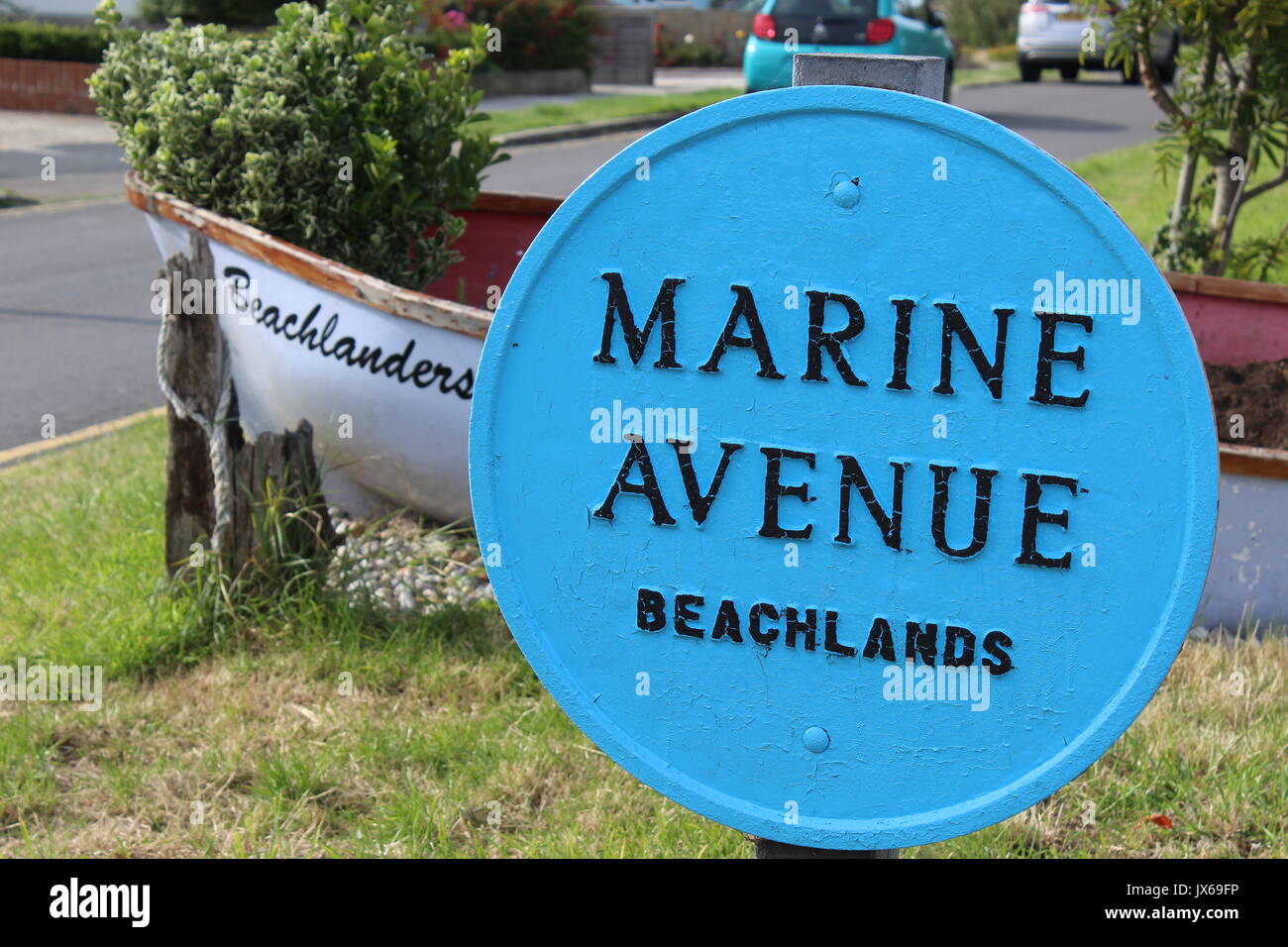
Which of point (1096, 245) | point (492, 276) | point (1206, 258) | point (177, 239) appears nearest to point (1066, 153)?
point (1206, 258)

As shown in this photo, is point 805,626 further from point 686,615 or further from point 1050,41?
point 1050,41

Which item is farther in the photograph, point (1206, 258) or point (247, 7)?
point (247, 7)

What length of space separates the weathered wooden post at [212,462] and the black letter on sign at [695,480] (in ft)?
7.20

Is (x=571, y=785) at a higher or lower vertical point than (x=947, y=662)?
lower

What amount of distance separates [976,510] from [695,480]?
1.05ft

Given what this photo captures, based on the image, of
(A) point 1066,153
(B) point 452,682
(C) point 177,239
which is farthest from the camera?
(A) point 1066,153

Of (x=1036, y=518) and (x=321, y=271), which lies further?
(x=321, y=271)

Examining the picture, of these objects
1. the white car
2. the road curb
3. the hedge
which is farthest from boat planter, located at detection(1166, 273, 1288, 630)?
the white car

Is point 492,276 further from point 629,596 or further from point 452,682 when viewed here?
point 629,596

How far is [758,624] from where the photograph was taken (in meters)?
1.62

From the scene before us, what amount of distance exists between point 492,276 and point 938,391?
424 cm

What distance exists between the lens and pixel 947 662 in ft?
5.15

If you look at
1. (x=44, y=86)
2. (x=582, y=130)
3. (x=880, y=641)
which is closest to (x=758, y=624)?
(x=880, y=641)

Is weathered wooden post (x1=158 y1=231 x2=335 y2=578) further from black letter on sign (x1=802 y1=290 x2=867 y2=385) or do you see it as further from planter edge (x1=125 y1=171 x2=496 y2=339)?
black letter on sign (x1=802 y1=290 x2=867 y2=385)
